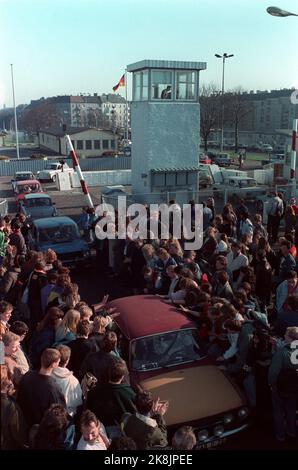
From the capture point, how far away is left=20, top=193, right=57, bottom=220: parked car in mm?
19141

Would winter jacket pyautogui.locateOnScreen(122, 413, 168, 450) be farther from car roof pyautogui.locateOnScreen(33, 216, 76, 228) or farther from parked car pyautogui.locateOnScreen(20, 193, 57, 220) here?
parked car pyautogui.locateOnScreen(20, 193, 57, 220)

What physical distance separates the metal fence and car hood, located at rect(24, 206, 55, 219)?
27473 mm

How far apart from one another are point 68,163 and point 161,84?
1047 inches

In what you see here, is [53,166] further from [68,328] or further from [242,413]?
[242,413]

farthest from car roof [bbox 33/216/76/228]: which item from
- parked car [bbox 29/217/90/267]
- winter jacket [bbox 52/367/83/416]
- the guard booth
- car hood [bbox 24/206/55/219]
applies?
winter jacket [bbox 52/367/83/416]

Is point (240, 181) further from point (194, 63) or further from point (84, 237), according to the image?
point (84, 237)

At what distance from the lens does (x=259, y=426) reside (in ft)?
21.6

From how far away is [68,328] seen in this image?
662 centimetres

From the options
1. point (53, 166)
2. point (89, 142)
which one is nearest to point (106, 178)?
point (53, 166)

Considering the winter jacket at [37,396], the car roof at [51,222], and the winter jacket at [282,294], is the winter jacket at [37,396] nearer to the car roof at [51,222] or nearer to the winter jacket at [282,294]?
the winter jacket at [282,294]

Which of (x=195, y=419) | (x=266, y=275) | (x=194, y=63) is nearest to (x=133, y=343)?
(x=195, y=419)

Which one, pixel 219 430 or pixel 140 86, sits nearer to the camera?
pixel 219 430
